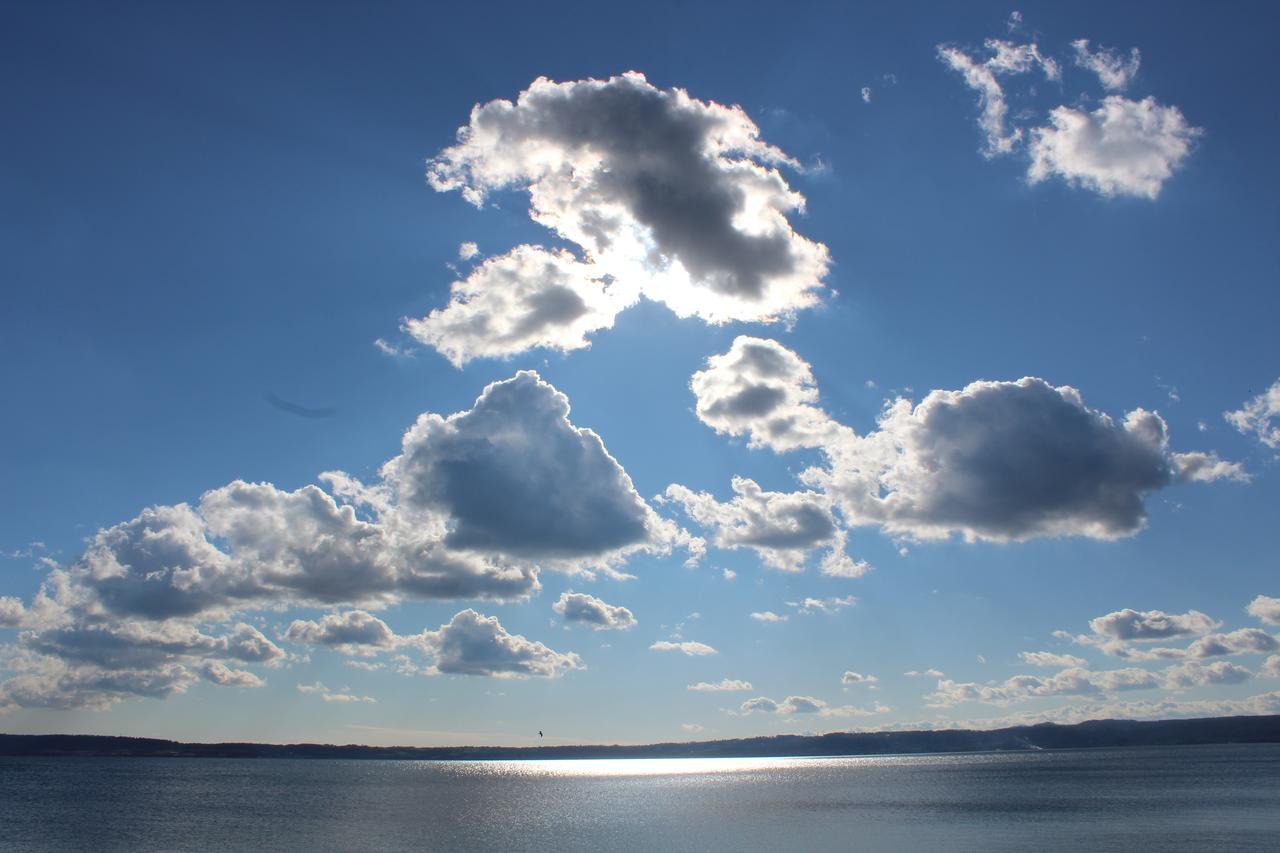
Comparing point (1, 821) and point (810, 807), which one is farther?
point (810, 807)

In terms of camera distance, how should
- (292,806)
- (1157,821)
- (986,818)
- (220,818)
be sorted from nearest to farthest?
(1157,821) → (986,818) → (220,818) → (292,806)

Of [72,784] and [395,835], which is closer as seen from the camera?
[395,835]

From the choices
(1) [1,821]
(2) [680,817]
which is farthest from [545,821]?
(1) [1,821]

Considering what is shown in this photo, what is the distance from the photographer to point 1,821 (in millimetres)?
99688

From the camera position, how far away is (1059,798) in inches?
4855

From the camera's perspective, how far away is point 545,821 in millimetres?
104812

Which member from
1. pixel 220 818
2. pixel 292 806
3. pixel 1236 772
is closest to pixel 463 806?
pixel 292 806

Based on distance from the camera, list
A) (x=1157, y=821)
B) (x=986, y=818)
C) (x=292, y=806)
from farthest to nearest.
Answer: (x=292, y=806) → (x=986, y=818) → (x=1157, y=821)

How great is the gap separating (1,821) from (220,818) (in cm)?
2318

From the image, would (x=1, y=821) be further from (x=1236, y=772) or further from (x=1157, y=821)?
(x=1236, y=772)

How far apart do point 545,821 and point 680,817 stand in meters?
16.4

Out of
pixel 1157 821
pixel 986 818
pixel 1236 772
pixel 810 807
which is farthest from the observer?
pixel 1236 772

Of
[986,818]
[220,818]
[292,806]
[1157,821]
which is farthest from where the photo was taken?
[292,806]

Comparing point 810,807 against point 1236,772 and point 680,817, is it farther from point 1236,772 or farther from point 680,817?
point 1236,772
